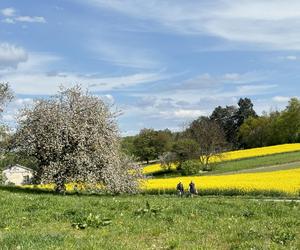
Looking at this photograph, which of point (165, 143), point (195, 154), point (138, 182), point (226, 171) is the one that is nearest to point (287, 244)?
point (138, 182)

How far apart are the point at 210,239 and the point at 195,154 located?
83.0 meters

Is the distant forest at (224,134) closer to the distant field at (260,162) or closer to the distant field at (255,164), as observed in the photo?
the distant field at (255,164)

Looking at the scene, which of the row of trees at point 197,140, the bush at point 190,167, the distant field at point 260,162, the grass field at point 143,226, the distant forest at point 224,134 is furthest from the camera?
the distant forest at point 224,134

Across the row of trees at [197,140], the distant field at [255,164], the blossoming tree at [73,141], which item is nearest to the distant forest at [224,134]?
the row of trees at [197,140]

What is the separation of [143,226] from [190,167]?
2781 inches

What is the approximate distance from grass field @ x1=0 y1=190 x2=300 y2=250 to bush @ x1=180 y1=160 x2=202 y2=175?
6486 centimetres

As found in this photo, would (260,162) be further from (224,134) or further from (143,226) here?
(143,226)

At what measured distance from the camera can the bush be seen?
271ft

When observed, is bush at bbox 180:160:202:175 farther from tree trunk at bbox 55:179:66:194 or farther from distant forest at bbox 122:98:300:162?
tree trunk at bbox 55:179:66:194

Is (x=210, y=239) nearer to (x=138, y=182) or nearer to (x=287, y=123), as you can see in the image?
(x=138, y=182)

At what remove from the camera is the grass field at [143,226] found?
10328mm

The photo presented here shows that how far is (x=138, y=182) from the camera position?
39.4m

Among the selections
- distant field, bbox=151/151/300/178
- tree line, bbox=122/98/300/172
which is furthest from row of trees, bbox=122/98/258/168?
distant field, bbox=151/151/300/178

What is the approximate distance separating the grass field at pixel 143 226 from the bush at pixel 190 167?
6486cm
